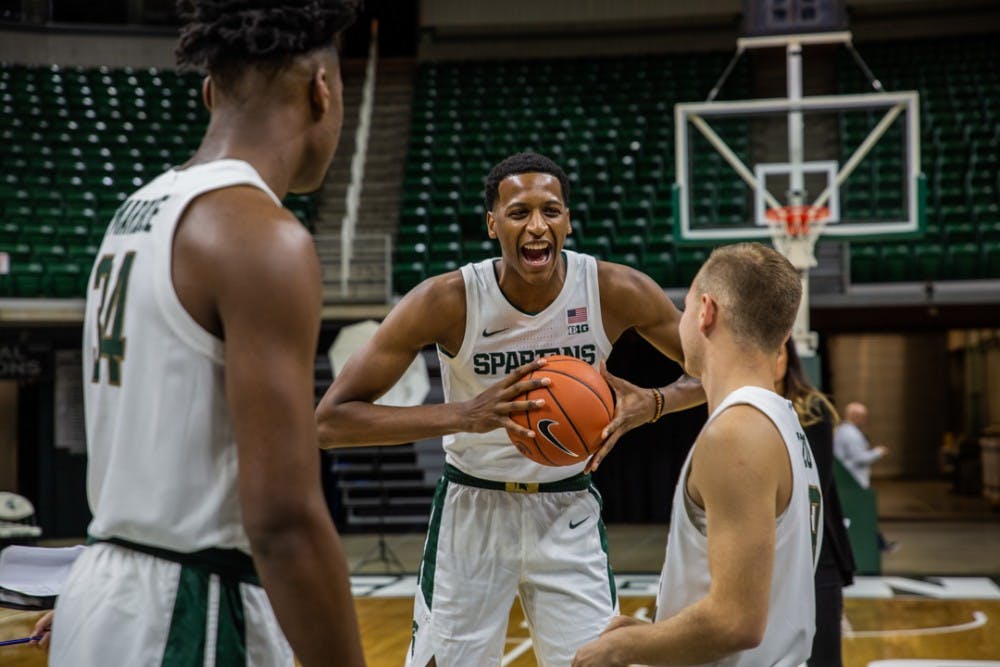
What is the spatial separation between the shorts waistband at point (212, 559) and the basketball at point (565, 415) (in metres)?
1.29

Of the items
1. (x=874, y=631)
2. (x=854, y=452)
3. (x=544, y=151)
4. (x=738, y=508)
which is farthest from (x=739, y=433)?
(x=544, y=151)

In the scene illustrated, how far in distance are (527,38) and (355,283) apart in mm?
7737

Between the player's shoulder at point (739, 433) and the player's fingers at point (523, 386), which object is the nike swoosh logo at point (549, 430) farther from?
the player's shoulder at point (739, 433)

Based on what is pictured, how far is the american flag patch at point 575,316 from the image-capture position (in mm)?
3402

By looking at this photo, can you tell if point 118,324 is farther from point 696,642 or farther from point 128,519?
point 696,642

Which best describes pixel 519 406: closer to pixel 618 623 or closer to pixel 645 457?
pixel 618 623

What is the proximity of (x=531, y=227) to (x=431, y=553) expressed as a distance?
0.99 metres

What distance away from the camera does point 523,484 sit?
3.30m

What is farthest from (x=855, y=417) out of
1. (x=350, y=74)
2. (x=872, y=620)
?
(x=350, y=74)

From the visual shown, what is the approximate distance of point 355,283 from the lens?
11.8m

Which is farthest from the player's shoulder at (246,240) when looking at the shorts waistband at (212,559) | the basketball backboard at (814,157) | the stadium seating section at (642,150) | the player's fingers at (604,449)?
the stadium seating section at (642,150)

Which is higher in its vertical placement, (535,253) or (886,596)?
(535,253)

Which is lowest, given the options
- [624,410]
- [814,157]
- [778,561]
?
[778,561]

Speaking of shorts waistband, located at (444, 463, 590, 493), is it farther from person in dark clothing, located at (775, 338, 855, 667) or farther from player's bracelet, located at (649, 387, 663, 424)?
person in dark clothing, located at (775, 338, 855, 667)
